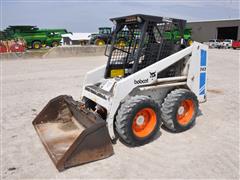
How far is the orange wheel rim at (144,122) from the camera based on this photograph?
3.62 meters

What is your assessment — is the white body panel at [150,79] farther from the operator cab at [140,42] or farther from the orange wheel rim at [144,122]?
the orange wheel rim at [144,122]

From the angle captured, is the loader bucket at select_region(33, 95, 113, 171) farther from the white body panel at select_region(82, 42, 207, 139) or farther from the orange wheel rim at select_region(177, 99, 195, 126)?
the orange wheel rim at select_region(177, 99, 195, 126)

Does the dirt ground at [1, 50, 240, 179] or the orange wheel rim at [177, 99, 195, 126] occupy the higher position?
the orange wheel rim at [177, 99, 195, 126]

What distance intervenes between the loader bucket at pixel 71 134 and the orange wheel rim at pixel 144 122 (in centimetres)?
58

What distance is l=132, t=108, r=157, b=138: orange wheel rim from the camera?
3625mm

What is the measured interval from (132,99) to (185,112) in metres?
1.38

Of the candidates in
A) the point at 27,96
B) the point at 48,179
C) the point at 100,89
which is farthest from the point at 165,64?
the point at 27,96

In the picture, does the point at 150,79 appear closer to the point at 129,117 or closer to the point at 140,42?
the point at 140,42

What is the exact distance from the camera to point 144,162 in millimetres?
3242

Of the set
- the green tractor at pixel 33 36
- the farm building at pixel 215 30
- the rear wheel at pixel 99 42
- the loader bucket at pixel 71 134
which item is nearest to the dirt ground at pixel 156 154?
the loader bucket at pixel 71 134

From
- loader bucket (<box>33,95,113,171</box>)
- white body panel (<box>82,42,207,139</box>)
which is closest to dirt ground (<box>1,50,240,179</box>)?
loader bucket (<box>33,95,113,171</box>)

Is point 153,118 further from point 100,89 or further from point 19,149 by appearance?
point 19,149

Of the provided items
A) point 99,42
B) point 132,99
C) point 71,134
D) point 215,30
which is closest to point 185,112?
point 132,99

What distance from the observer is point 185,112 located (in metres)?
4.34
